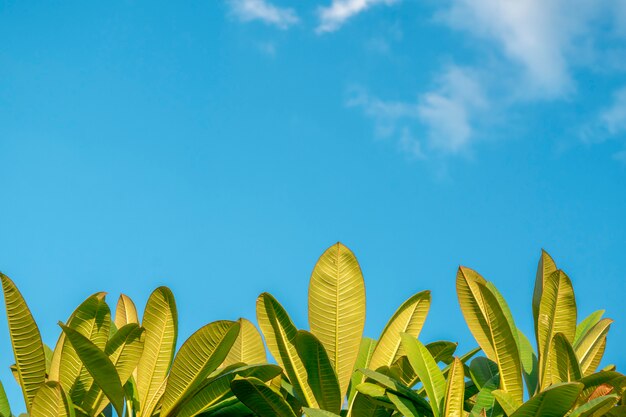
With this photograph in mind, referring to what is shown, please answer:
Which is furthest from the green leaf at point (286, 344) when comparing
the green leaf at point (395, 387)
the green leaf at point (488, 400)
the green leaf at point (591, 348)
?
the green leaf at point (591, 348)

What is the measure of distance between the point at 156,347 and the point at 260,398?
57 cm

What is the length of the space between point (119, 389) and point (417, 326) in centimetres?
150

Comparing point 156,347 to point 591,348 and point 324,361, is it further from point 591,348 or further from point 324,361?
point 591,348

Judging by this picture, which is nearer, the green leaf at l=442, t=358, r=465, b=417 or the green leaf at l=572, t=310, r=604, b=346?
the green leaf at l=442, t=358, r=465, b=417

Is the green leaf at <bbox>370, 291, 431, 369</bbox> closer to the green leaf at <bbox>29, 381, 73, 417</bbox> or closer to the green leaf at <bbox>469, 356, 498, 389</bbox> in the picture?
the green leaf at <bbox>469, 356, 498, 389</bbox>

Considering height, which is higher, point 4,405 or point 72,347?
point 72,347

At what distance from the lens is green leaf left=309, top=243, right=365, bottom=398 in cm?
336

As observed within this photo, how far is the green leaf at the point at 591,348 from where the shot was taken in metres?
3.60

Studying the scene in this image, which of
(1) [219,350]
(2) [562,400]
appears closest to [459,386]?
(2) [562,400]

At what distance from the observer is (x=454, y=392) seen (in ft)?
10.1

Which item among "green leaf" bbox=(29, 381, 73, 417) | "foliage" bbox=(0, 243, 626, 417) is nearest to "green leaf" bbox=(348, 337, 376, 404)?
"foliage" bbox=(0, 243, 626, 417)

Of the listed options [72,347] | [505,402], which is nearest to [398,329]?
[505,402]

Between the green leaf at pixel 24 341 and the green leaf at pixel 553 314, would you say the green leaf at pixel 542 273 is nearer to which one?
the green leaf at pixel 553 314

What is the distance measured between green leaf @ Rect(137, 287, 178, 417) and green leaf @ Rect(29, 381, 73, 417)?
0.51m
